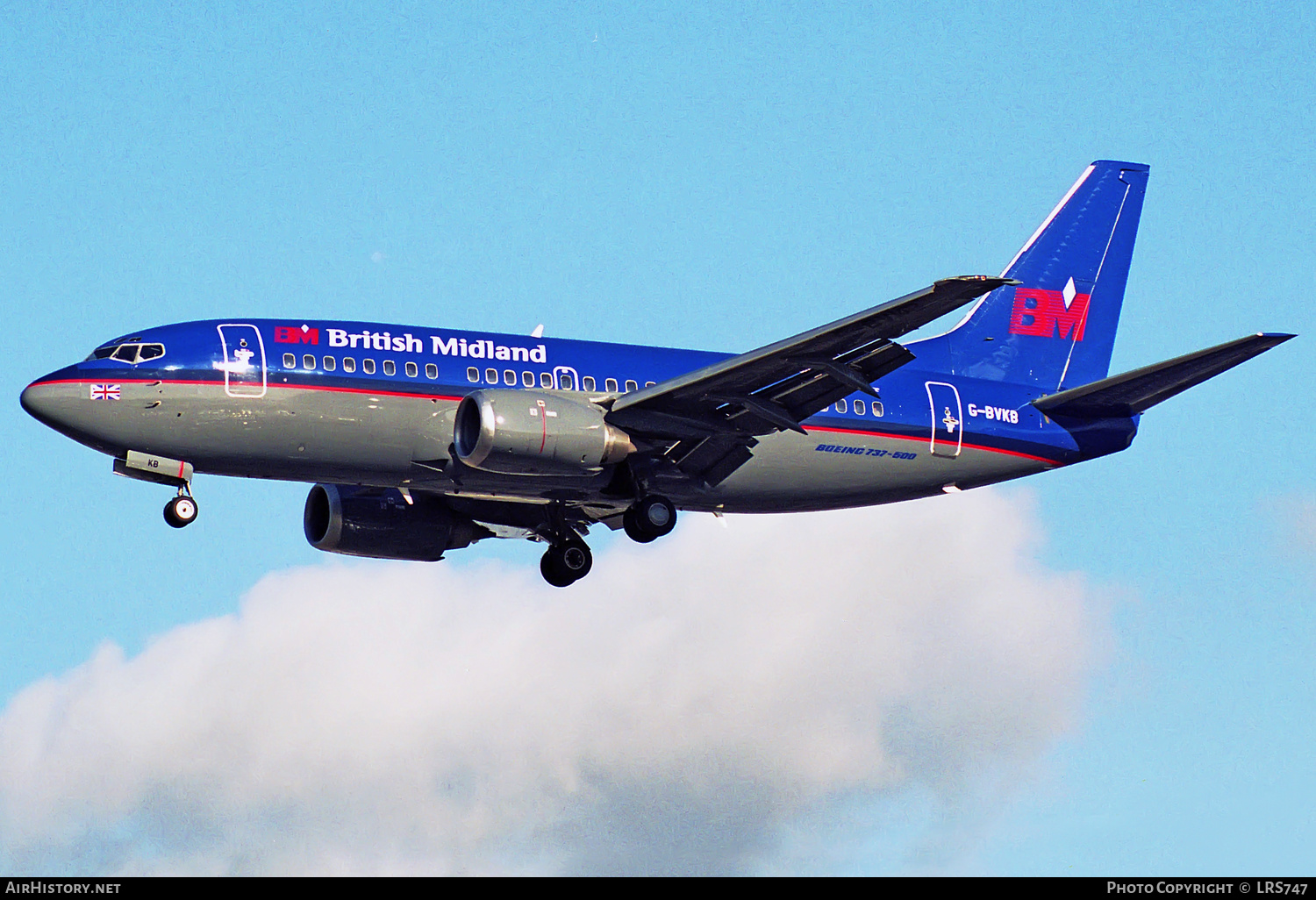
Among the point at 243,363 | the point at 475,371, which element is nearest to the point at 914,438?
the point at 475,371

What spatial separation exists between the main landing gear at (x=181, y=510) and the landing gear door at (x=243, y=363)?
7.79ft

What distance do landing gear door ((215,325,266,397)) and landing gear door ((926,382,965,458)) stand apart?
15.5 meters

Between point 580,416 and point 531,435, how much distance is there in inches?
56.3

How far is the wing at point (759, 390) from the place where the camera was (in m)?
32.9

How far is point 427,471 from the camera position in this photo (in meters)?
35.5

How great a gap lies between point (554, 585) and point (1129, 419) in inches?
572

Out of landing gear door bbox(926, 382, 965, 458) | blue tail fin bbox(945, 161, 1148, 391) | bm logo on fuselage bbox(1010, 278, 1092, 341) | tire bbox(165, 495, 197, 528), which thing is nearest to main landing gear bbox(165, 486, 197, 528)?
tire bbox(165, 495, 197, 528)

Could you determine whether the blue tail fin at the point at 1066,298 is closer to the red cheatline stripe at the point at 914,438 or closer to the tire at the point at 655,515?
the red cheatline stripe at the point at 914,438

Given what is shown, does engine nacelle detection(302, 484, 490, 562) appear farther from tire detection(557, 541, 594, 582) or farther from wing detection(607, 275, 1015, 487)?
wing detection(607, 275, 1015, 487)

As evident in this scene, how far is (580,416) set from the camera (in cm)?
3528

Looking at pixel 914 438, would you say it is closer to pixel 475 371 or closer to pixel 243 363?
pixel 475 371

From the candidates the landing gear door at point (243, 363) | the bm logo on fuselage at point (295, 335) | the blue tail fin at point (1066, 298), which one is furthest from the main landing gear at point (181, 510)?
the blue tail fin at point (1066, 298)
